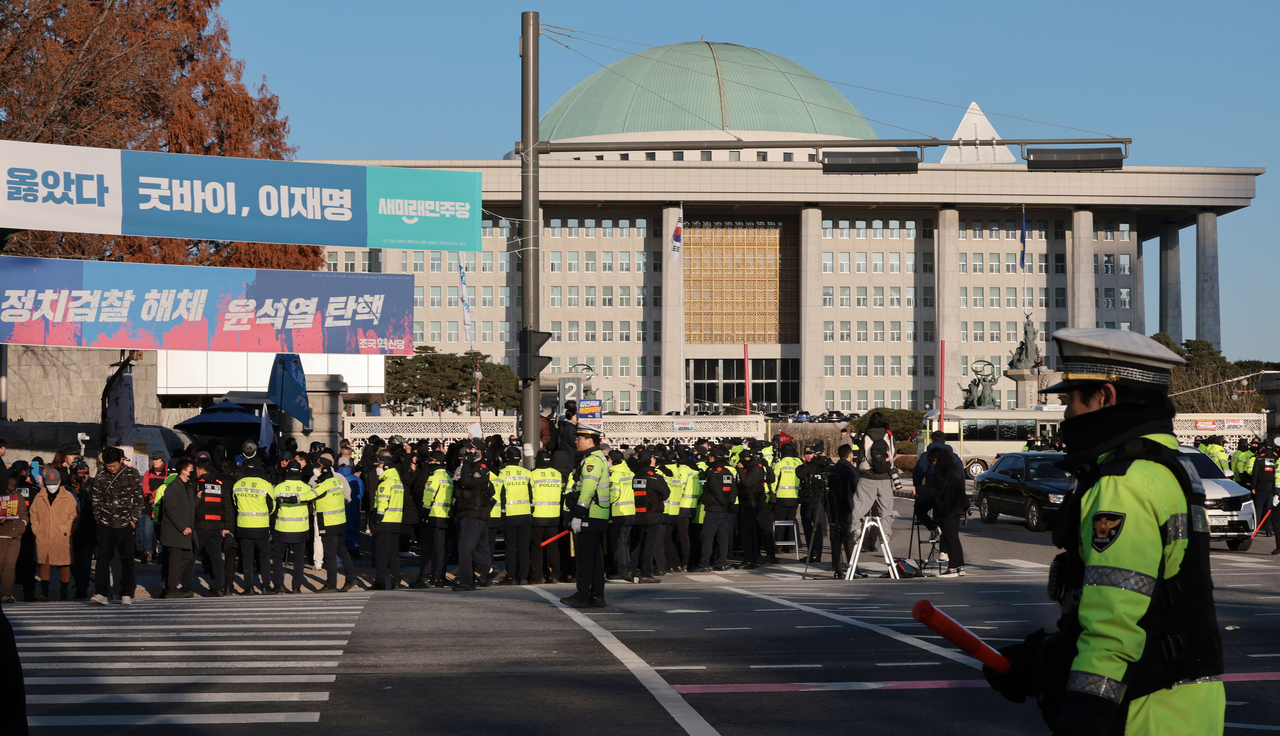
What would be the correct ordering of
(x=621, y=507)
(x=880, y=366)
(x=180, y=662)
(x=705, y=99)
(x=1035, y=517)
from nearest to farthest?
1. (x=180, y=662)
2. (x=621, y=507)
3. (x=1035, y=517)
4. (x=880, y=366)
5. (x=705, y=99)

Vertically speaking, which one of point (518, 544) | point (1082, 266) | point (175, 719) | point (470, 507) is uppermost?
point (1082, 266)

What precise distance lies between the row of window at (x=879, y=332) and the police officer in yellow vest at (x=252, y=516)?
4209 inches

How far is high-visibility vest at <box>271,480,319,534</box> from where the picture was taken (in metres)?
16.1

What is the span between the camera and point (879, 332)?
12206 cm

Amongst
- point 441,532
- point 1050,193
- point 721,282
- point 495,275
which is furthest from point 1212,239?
point 441,532

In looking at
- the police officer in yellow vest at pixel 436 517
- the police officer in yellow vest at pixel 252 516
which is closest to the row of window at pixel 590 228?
the police officer in yellow vest at pixel 436 517

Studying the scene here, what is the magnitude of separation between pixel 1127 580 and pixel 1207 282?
12143 cm

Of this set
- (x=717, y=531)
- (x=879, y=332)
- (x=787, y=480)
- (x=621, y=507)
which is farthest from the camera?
(x=879, y=332)

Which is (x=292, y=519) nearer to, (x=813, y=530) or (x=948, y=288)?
(x=813, y=530)

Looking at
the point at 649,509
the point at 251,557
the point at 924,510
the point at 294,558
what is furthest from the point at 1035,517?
the point at 251,557

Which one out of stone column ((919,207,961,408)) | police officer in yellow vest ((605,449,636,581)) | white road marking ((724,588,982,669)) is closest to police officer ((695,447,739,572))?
police officer in yellow vest ((605,449,636,581))

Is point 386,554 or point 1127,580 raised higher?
point 1127,580

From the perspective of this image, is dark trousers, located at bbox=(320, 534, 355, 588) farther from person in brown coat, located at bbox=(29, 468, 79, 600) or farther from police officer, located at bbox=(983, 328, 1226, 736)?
police officer, located at bbox=(983, 328, 1226, 736)

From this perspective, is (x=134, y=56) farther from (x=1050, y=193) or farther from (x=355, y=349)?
(x=1050, y=193)
